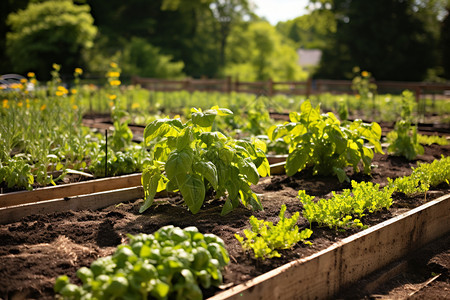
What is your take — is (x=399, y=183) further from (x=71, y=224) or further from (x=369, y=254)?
(x=71, y=224)

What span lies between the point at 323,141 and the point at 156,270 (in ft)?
9.30

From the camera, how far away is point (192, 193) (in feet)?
9.51

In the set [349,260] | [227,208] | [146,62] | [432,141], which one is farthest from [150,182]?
[146,62]

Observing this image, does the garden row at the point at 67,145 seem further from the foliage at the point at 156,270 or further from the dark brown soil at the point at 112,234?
the foliage at the point at 156,270

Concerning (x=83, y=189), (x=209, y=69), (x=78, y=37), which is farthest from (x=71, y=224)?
(x=209, y=69)

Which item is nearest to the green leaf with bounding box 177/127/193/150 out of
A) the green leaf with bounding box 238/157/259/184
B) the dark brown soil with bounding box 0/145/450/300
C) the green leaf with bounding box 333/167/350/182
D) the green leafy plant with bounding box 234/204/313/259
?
the green leaf with bounding box 238/157/259/184

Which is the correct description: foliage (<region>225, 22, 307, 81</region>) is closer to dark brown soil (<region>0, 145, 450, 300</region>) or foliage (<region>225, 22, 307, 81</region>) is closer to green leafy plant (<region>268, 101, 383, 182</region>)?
green leafy plant (<region>268, 101, 383, 182</region>)

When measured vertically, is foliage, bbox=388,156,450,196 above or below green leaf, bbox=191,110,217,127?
below

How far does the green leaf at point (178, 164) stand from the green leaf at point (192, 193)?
112 millimetres

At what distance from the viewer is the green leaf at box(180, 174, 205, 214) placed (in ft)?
9.49

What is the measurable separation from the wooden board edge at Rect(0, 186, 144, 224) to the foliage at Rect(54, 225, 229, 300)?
1494 mm

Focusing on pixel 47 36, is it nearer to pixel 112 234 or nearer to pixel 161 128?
pixel 161 128

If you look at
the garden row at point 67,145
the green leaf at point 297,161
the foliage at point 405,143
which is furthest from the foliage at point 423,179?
the garden row at point 67,145

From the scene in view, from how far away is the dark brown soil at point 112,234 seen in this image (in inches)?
86.5
